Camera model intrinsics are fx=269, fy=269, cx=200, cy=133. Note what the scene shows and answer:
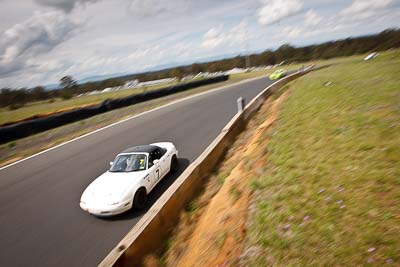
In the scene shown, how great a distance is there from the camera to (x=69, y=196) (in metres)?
8.14

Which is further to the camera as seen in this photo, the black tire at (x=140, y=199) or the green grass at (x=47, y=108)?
the green grass at (x=47, y=108)

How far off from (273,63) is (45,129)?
92.1 metres

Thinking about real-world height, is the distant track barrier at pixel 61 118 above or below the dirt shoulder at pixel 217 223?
above

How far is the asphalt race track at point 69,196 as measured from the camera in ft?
18.5

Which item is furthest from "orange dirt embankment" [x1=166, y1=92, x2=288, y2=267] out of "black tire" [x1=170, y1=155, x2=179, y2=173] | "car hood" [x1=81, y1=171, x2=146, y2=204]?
"black tire" [x1=170, y1=155, x2=179, y2=173]

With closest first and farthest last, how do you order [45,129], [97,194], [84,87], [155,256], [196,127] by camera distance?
[155,256], [97,194], [196,127], [45,129], [84,87]

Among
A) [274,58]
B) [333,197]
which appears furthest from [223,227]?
[274,58]

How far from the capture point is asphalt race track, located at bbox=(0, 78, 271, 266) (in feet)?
18.5

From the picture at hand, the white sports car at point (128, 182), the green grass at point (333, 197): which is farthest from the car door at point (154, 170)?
the green grass at point (333, 197)

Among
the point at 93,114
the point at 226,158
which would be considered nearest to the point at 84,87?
the point at 93,114

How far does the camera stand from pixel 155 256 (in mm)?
4914

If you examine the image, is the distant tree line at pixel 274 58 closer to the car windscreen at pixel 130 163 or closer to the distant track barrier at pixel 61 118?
the distant track barrier at pixel 61 118

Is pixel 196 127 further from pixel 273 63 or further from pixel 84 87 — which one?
pixel 84 87

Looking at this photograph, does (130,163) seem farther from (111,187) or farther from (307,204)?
(307,204)
